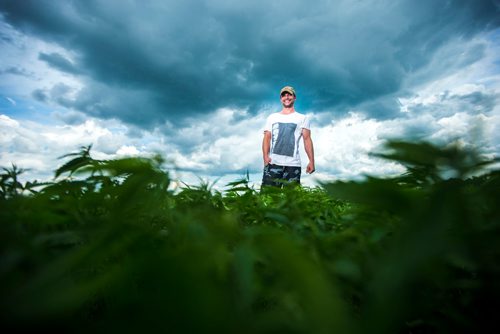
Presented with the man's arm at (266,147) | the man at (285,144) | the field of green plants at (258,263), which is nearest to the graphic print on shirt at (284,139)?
the man at (285,144)

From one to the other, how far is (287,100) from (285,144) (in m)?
1.65

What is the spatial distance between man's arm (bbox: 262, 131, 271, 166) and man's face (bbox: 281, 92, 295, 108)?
1.20 meters

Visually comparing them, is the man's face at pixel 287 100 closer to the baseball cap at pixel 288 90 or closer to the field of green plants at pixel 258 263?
the baseball cap at pixel 288 90

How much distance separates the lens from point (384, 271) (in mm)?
355

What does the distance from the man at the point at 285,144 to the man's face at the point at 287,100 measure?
16.8 inches

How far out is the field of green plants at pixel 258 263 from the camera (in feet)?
1.03

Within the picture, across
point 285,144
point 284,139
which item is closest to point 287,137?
point 284,139

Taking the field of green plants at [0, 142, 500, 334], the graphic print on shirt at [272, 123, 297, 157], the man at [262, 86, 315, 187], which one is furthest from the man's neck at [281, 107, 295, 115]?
the field of green plants at [0, 142, 500, 334]

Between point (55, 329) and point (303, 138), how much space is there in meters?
9.10

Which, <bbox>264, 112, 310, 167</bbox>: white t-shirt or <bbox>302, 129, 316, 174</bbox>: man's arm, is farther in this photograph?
<bbox>302, 129, 316, 174</bbox>: man's arm

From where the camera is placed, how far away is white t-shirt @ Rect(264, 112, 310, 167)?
8.81 m

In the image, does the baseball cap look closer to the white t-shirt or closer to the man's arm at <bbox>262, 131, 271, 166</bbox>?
the white t-shirt

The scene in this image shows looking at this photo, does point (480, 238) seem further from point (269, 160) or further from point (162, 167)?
point (269, 160)

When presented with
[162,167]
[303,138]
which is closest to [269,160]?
[303,138]
